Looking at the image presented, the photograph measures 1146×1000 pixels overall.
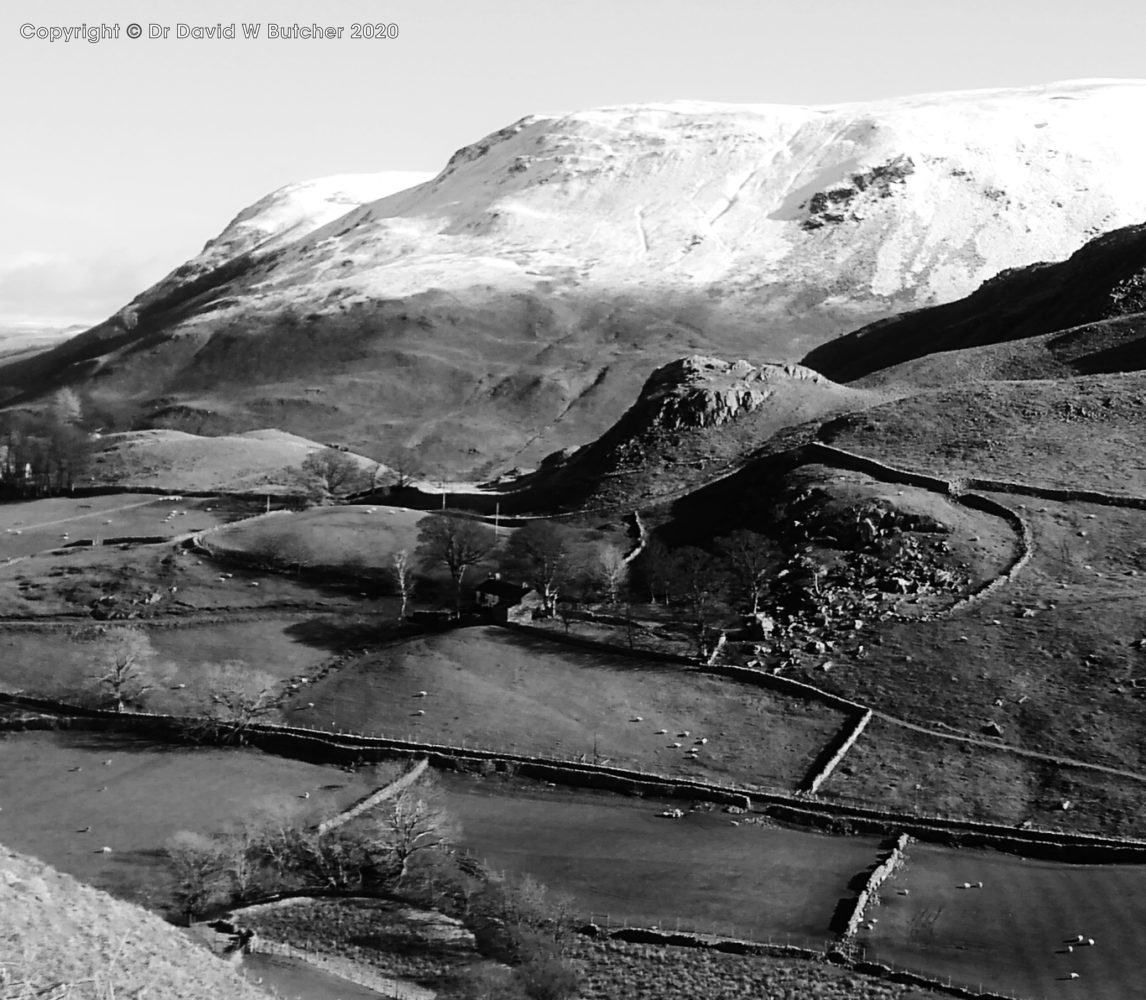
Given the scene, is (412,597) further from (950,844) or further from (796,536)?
(950,844)

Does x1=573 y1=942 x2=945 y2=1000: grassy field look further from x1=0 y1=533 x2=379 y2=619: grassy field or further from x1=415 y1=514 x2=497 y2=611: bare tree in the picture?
x1=0 y1=533 x2=379 y2=619: grassy field

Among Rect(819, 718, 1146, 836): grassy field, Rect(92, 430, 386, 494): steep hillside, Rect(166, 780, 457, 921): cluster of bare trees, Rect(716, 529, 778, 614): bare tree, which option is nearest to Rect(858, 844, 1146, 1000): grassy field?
Rect(819, 718, 1146, 836): grassy field

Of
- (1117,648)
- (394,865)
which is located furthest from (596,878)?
(1117,648)

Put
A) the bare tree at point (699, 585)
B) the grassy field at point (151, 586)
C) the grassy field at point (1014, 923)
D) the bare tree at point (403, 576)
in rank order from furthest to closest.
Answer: the grassy field at point (151, 586) → the bare tree at point (403, 576) → the bare tree at point (699, 585) → the grassy field at point (1014, 923)

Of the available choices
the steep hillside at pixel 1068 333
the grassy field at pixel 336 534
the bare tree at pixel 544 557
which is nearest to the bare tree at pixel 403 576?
the grassy field at pixel 336 534

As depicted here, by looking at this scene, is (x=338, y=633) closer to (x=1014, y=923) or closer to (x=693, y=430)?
(x=693, y=430)

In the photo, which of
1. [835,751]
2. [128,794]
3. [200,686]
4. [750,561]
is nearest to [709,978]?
[835,751]

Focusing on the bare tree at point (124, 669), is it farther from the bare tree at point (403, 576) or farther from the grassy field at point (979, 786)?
the grassy field at point (979, 786)
